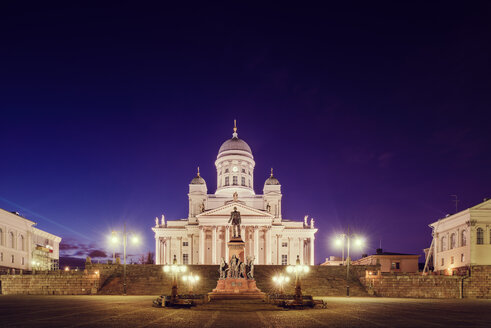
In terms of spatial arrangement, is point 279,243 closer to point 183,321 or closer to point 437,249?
point 437,249

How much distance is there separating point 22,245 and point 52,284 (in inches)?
1310

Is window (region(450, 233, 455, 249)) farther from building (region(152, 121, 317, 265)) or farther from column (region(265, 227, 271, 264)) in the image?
column (region(265, 227, 271, 264))

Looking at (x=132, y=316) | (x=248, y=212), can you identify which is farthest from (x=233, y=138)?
(x=132, y=316)

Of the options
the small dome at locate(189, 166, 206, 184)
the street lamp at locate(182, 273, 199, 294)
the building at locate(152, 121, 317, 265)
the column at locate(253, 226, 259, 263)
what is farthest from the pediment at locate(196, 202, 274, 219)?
the street lamp at locate(182, 273, 199, 294)

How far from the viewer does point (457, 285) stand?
51844 millimetres

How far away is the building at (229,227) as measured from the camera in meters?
80.4

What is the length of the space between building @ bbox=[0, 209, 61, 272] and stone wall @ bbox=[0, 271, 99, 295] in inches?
596

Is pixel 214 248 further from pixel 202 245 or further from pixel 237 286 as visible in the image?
pixel 237 286

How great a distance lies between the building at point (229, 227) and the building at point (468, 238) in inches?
943

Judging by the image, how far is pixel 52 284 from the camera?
49.0 meters

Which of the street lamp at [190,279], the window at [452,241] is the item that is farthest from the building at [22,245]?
the window at [452,241]

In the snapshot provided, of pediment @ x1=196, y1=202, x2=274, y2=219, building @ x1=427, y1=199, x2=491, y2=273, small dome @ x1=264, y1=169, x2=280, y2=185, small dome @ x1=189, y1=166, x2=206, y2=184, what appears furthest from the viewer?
small dome @ x1=189, y1=166, x2=206, y2=184

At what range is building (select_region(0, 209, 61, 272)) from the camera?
231ft

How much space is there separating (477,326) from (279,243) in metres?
65.4
